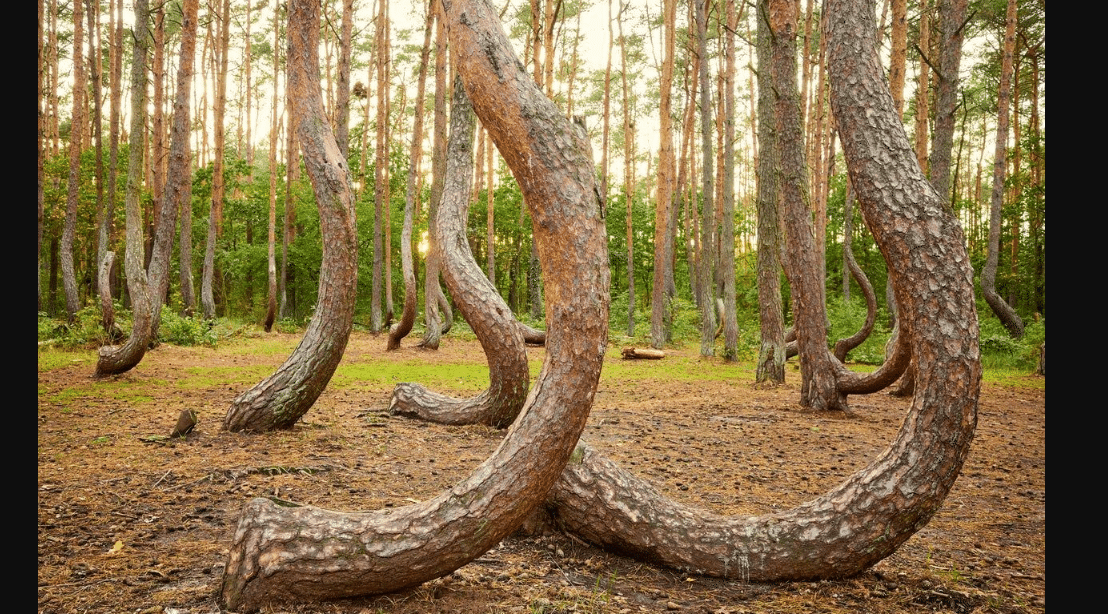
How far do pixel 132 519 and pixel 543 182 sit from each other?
330 centimetres

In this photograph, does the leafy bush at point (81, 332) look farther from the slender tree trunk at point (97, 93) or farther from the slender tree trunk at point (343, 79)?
the slender tree trunk at point (343, 79)

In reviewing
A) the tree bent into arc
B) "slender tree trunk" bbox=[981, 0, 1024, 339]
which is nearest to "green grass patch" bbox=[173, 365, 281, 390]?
the tree bent into arc

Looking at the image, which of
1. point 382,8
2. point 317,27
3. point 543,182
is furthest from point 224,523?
point 382,8

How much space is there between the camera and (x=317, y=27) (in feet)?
20.9

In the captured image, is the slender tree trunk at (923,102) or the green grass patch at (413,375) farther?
the slender tree trunk at (923,102)

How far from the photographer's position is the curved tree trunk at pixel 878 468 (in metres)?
3.08

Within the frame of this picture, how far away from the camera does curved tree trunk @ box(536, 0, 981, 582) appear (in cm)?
308

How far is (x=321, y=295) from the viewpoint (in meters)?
6.30

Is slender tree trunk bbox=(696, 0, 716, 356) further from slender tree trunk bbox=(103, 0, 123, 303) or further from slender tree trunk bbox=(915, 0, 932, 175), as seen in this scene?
slender tree trunk bbox=(103, 0, 123, 303)

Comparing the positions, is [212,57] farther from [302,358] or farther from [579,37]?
[302,358]

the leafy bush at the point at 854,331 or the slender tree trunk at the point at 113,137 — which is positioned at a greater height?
the slender tree trunk at the point at 113,137

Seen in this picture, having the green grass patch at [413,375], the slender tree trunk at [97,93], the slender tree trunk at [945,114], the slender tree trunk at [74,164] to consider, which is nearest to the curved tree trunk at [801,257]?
the slender tree trunk at [945,114]

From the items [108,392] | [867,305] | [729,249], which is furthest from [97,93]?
[867,305]

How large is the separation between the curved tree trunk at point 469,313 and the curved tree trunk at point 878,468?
120 inches
